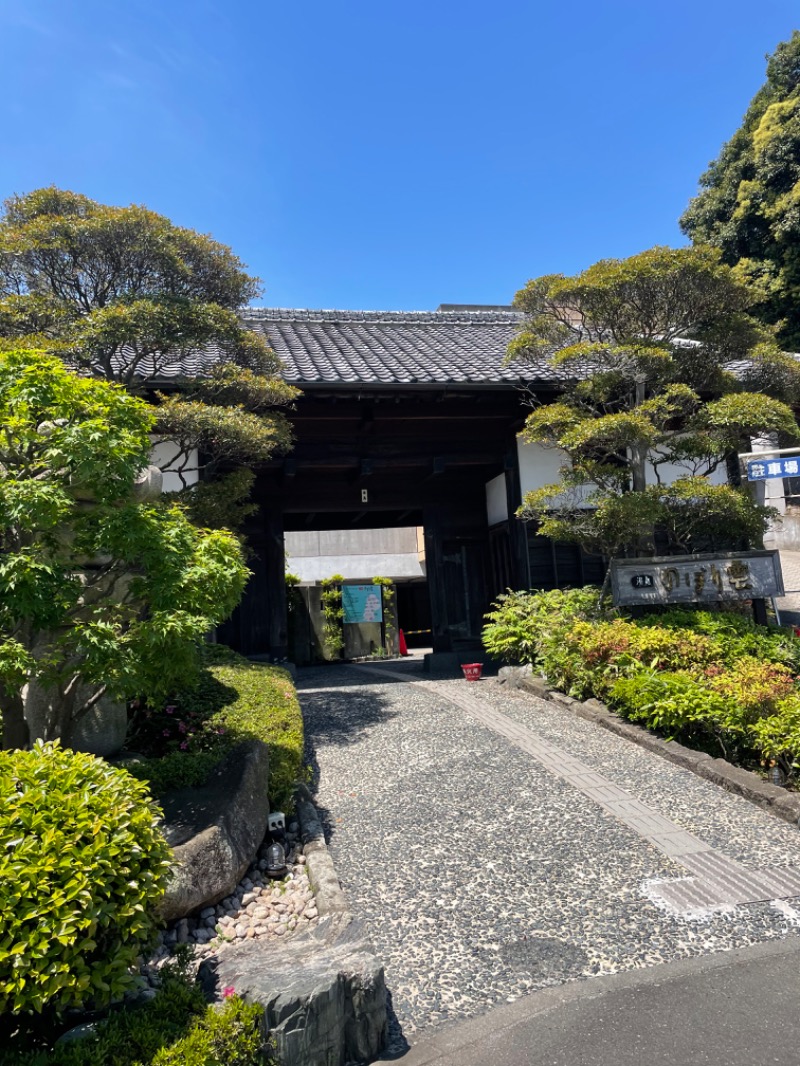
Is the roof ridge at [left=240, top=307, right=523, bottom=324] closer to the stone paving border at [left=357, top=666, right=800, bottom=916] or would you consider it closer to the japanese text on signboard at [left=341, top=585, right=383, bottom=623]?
the japanese text on signboard at [left=341, top=585, right=383, bottom=623]

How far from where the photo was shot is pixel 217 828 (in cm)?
362

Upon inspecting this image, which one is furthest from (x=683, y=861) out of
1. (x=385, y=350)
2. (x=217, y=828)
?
(x=385, y=350)

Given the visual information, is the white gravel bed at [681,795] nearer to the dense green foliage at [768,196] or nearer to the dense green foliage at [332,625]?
the dense green foliage at [332,625]

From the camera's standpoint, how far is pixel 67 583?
3.52m

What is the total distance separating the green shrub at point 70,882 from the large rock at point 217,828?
0.58 m

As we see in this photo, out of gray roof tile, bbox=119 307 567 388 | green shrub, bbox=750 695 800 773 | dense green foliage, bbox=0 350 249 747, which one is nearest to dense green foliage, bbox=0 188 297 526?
gray roof tile, bbox=119 307 567 388

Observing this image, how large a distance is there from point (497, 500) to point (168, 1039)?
10317 mm

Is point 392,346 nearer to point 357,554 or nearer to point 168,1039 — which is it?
point 357,554

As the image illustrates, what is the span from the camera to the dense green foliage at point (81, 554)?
3.43 metres

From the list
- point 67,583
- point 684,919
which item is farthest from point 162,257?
point 684,919

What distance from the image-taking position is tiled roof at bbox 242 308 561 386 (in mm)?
9891

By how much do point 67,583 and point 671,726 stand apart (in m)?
5.20

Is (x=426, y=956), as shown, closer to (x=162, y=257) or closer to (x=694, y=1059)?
(x=694, y=1059)

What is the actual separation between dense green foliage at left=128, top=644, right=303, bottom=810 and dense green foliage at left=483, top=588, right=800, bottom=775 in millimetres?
3354
